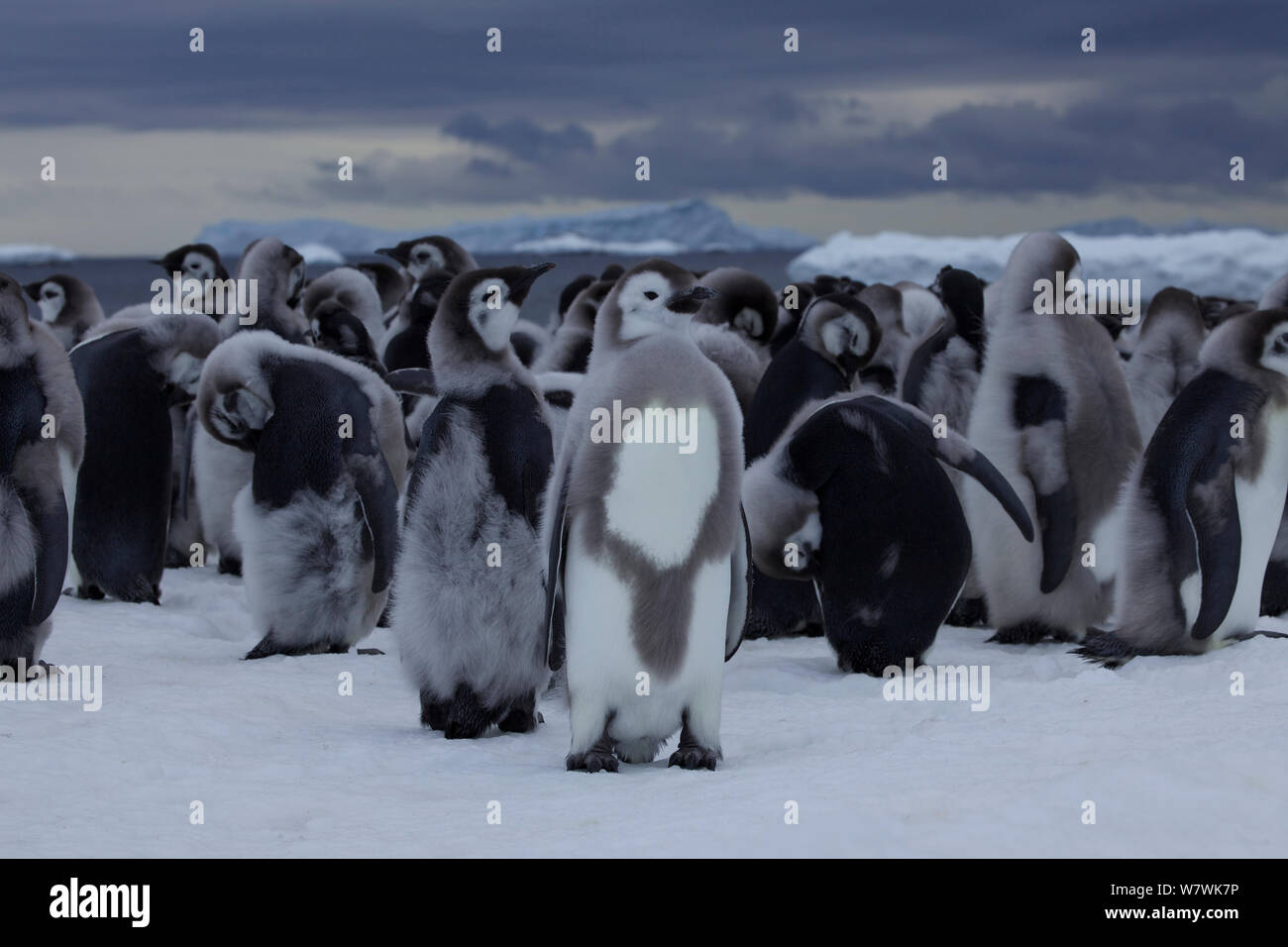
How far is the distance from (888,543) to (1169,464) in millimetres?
931

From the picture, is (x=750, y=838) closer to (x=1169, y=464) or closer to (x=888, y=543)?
(x=888, y=543)

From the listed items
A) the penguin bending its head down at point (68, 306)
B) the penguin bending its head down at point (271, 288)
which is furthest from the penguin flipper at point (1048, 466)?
the penguin bending its head down at point (68, 306)

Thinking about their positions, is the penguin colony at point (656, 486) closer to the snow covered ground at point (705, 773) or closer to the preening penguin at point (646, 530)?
the preening penguin at point (646, 530)

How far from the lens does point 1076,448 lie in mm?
5766

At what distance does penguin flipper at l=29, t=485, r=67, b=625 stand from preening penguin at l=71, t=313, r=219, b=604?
2064 mm

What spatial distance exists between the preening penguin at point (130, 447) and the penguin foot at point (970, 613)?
11.0 ft

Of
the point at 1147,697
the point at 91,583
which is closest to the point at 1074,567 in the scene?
the point at 1147,697

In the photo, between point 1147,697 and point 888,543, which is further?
point 888,543

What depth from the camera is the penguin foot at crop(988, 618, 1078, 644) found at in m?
5.89

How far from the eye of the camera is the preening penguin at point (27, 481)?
4727 millimetres

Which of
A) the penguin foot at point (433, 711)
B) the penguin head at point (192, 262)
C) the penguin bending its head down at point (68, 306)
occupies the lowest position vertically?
the penguin foot at point (433, 711)

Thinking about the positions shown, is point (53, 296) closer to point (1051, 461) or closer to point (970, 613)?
point (970, 613)

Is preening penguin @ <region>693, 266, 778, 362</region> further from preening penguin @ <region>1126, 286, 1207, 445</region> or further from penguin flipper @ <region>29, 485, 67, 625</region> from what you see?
penguin flipper @ <region>29, 485, 67, 625</region>

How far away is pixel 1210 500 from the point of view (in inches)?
196
